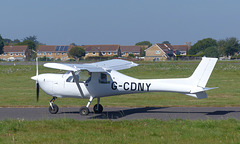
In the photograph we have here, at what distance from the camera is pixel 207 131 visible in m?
10.4

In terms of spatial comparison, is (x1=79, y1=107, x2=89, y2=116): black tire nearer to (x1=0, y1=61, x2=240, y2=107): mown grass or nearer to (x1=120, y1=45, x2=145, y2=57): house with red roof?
(x1=0, y1=61, x2=240, y2=107): mown grass

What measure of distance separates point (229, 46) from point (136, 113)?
11519 centimetres

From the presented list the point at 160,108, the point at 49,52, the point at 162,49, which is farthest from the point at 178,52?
the point at 160,108

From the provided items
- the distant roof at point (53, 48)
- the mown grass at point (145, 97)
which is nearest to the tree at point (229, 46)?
the distant roof at point (53, 48)

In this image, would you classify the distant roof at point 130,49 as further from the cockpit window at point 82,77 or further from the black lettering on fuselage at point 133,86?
the black lettering on fuselage at point 133,86

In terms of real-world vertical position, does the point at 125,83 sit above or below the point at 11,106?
above

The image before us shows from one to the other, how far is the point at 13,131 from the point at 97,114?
5.36 meters

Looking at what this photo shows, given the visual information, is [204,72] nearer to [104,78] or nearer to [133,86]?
[133,86]

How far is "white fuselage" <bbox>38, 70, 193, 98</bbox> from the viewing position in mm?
15023

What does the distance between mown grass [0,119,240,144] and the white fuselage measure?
3064 millimetres

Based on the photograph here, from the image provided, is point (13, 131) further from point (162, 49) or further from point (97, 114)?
point (162, 49)

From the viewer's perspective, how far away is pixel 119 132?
10.5 meters

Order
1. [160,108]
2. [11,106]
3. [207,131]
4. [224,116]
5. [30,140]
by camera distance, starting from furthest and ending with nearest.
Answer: [11,106], [160,108], [224,116], [207,131], [30,140]

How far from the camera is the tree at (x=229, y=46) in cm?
12500
